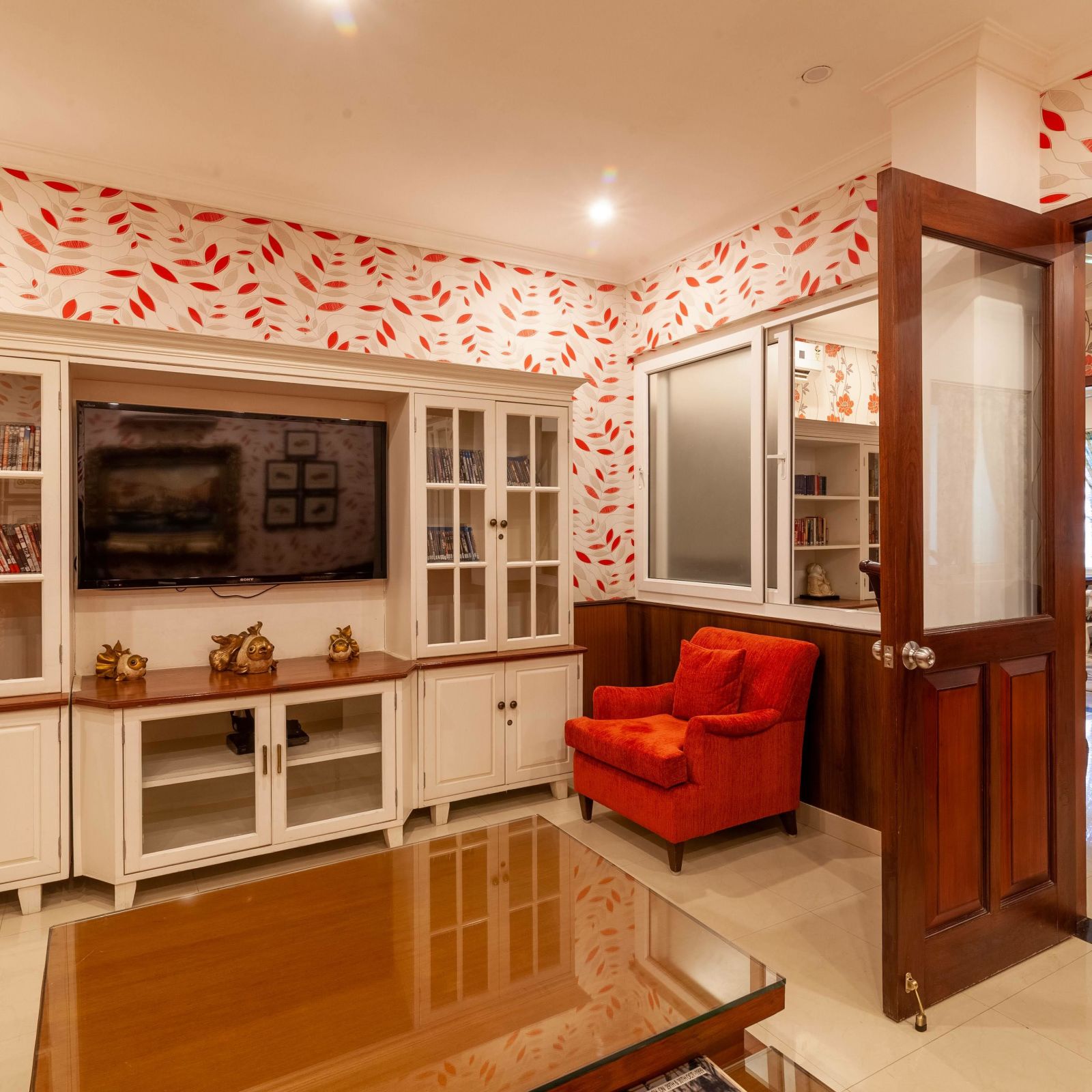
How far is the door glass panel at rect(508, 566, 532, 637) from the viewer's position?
140 inches

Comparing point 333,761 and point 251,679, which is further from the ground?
point 251,679

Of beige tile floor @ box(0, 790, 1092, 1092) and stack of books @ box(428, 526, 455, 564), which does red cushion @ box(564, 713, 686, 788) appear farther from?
stack of books @ box(428, 526, 455, 564)

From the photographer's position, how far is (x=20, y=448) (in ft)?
8.61

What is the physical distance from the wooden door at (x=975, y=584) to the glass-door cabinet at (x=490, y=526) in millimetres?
1875


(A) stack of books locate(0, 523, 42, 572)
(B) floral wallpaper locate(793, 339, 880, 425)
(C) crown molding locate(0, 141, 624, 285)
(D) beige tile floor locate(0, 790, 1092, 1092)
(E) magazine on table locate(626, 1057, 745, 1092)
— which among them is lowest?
(D) beige tile floor locate(0, 790, 1092, 1092)

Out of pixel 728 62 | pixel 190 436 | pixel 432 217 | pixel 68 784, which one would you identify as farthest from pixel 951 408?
pixel 68 784

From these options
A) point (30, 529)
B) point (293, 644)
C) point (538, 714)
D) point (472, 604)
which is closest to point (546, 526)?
point (472, 604)

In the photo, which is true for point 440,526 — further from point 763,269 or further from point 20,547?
point 763,269

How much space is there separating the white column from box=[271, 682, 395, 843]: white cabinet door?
2697mm

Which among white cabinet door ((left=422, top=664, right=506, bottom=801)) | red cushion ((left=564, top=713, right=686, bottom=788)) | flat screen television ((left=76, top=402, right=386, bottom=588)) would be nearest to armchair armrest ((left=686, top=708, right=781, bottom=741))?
red cushion ((left=564, top=713, right=686, bottom=788))

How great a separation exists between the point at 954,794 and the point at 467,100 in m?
2.66

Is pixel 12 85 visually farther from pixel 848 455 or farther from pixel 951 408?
pixel 848 455

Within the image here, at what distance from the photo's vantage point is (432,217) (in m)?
3.55

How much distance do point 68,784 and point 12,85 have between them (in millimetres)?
2336
